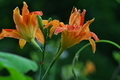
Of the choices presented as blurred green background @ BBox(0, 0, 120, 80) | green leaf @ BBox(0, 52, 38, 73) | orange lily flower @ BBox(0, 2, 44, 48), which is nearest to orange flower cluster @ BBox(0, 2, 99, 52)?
orange lily flower @ BBox(0, 2, 44, 48)

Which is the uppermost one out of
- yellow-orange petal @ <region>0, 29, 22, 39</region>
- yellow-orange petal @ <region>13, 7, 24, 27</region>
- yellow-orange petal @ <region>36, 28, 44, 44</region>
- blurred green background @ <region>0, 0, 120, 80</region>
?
yellow-orange petal @ <region>13, 7, 24, 27</region>

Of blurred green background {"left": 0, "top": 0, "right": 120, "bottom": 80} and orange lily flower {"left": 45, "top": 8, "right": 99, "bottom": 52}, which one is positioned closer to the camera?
orange lily flower {"left": 45, "top": 8, "right": 99, "bottom": 52}

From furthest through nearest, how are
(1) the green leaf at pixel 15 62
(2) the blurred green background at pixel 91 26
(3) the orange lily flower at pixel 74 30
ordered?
(2) the blurred green background at pixel 91 26, (1) the green leaf at pixel 15 62, (3) the orange lily flower at pixel 74 30

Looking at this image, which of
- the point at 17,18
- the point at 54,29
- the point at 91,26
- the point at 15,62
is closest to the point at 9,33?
the point at 17,18

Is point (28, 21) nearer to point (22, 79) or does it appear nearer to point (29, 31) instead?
point (29, 31)

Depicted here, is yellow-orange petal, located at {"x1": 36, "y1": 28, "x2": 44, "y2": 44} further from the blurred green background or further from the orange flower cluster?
the blurred green background

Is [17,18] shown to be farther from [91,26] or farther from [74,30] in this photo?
[91,26]

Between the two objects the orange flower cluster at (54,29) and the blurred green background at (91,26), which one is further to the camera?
the blurred green background at (91,26)

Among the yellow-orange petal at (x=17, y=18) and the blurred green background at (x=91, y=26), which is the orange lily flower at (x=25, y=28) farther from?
the blurred green background at (x=91, y=26)

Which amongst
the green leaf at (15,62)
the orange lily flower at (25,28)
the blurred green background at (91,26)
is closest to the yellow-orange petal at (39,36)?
the orange lily flower at (25,28)
